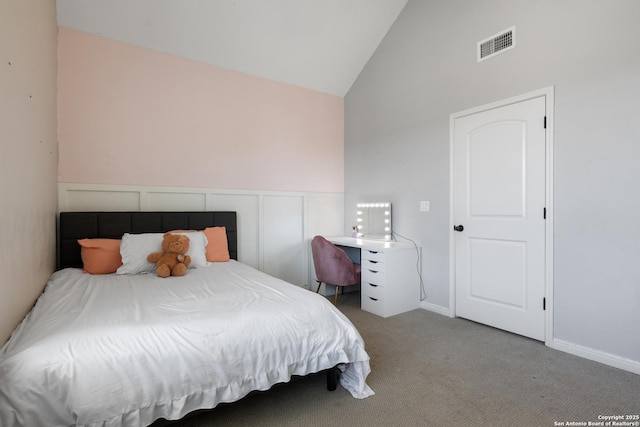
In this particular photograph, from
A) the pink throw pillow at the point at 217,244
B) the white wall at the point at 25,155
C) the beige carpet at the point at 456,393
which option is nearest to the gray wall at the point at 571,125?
the beige carpet at the point at 456,393

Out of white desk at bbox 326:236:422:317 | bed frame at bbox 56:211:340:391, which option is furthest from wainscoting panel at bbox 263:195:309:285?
white desk at bbox 326:236:422:317

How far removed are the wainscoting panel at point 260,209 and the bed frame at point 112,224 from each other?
170 millimetres

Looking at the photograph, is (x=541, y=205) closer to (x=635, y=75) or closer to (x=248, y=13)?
(x=635, y=75)

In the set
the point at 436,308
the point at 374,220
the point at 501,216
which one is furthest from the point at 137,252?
the point at 501,216

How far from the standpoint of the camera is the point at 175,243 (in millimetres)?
2488

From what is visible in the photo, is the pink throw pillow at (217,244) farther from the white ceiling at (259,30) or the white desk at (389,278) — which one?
the white ceiling at (259,30)

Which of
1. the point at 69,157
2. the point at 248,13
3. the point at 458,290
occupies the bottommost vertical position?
the point at 458,290

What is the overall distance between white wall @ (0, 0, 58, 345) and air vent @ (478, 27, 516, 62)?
320 centimetres

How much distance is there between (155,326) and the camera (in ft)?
4.52

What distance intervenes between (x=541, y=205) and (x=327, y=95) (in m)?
2.90

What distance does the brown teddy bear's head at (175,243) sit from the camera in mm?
2475

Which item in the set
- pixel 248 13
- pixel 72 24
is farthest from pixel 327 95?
pixel 72 24

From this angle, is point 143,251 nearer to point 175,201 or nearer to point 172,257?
point 172,257

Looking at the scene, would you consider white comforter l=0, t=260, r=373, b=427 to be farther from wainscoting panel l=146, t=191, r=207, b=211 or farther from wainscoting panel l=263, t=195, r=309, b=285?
wainscoting panel l=263, t=195, r=309, b=285
